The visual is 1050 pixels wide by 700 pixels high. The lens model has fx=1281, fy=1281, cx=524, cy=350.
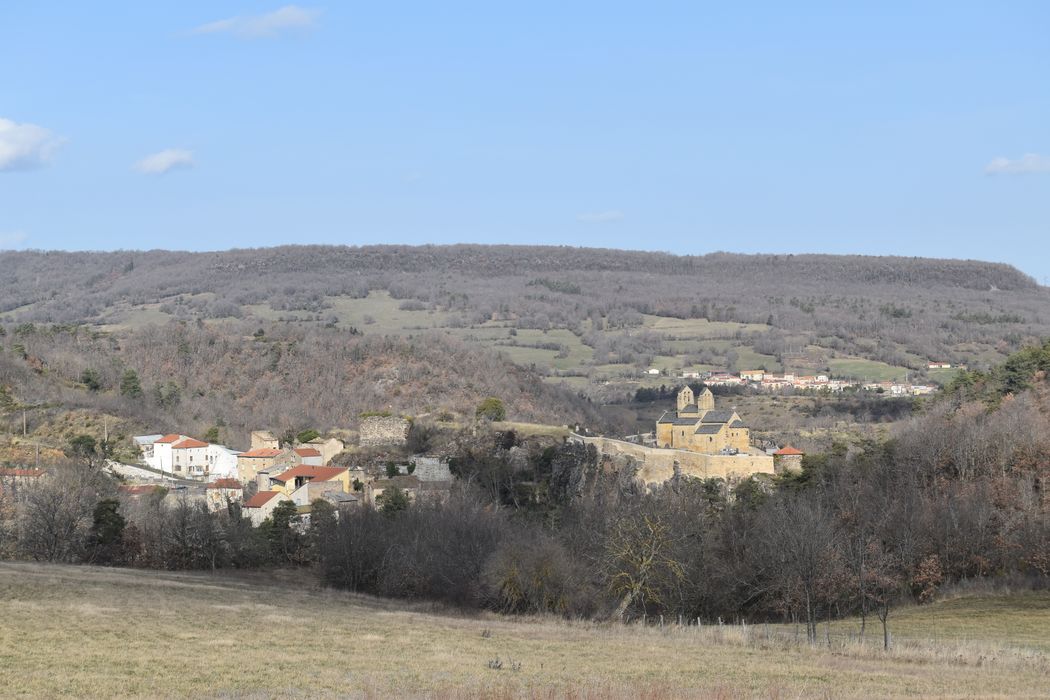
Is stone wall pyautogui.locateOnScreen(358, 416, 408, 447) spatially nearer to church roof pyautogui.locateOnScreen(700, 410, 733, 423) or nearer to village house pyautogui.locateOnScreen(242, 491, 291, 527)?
village house pyautogui.locateOnScreen(242, 491, 291, 527)

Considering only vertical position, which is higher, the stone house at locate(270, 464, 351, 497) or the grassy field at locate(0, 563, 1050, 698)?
the grassy field at locate(0, 563, 1050, 698)

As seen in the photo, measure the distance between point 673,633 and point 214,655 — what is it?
1377 cm

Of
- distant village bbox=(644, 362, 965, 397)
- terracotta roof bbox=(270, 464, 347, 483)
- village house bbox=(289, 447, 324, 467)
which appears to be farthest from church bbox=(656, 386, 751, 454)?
distant village bbox=(644, 362, 965, 397)

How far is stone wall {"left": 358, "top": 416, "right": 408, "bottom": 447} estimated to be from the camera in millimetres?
87688

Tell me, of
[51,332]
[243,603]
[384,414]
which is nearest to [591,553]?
[243,603]

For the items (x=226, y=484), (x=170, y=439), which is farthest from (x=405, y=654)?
(x=170, y=439)

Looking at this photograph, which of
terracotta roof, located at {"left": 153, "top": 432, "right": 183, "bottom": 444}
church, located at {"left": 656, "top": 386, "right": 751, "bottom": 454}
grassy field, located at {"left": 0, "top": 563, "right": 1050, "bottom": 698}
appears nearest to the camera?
grassy field, located at {"left": 0, "top": 563, "right": 1050, "bottom": 698}

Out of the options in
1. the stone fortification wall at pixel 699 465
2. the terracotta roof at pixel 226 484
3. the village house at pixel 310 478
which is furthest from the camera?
the stone fortification wall at pixel 699 465

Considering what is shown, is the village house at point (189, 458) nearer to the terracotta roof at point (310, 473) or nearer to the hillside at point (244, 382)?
the hillside at point (244, 382)

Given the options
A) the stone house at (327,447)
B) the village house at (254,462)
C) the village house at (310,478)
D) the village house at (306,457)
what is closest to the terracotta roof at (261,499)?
the village house at (310,478)

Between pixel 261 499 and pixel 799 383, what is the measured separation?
91015mm

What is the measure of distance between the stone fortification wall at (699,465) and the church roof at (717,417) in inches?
175

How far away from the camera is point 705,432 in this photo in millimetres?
79500

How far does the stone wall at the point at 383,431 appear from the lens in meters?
87.7
